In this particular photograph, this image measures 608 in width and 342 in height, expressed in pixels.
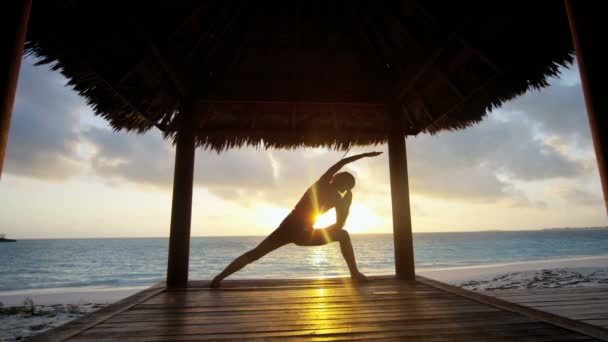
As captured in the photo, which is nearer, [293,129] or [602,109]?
[602,109]

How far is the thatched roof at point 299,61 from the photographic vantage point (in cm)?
249

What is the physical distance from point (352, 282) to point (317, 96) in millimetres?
2117

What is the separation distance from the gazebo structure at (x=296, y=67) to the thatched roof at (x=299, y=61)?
13 millimetres

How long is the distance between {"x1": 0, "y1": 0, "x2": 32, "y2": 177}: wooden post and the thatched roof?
3.96 ft

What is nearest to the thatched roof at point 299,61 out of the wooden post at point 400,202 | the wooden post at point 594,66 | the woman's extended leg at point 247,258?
the wooden post at point 400,202

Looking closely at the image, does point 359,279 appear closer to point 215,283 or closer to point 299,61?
point 215,283

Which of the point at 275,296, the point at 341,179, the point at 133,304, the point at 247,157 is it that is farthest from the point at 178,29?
the point at 247,157

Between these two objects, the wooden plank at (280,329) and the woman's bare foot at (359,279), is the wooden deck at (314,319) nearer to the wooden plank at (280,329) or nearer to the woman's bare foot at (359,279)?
the wooden plank at (280,329)

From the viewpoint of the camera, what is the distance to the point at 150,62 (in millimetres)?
2920

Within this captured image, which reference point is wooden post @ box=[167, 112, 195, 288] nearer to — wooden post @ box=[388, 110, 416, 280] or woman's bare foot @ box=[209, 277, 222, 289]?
A: woman's bare foot @ box=[209, 277, 222, 289]

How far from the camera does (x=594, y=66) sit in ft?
3.54

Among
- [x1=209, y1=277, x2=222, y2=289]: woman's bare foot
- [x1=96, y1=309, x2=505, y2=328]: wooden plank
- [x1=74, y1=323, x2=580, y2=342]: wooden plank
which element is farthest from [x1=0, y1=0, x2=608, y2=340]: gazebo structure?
[x1=74, y1=323, x2=580, y2=342]: wooden plank

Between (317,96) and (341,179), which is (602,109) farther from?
(317,96)

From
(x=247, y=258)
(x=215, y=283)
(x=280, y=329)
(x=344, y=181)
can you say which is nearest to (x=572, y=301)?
(x=344, y=181)
